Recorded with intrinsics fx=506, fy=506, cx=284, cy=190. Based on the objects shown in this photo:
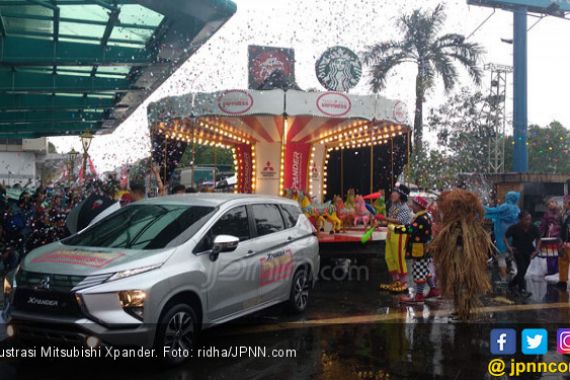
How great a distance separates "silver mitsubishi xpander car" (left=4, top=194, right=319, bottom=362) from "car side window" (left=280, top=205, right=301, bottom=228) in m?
0.22

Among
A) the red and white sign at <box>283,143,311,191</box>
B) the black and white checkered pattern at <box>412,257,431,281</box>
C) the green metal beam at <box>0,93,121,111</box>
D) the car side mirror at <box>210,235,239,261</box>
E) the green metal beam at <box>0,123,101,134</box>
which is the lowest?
the black and white checkered pattern at <box>412,257,431,281</box>

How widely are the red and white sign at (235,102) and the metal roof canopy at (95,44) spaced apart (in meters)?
1.78

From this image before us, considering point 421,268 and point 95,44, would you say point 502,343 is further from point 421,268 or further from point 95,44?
point 95,44

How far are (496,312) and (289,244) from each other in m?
3.55

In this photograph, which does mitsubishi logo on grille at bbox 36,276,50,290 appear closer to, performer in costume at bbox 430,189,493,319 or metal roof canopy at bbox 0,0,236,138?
performer in costume at bbox 430,189,493,319

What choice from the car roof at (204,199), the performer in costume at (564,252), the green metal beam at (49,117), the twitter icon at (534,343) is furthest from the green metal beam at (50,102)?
the twitter icon at (534,343)

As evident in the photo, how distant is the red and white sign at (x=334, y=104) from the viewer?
12.9 m

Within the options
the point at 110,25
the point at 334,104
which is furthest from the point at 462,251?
the point at 110,25

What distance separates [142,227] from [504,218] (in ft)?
26.4

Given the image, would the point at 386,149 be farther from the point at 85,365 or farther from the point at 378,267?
the point at 85,365

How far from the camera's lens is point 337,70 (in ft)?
50.6

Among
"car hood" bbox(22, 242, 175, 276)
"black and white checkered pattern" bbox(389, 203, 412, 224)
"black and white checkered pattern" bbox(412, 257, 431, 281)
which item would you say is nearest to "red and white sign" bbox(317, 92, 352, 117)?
"black and white checkered pattern" bbox(389, 203, 412, 224)

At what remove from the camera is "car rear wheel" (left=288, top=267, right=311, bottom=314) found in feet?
24.0

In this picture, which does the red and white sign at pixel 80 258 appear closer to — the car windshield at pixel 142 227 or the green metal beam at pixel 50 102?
the car windshield at pixel 142 227
